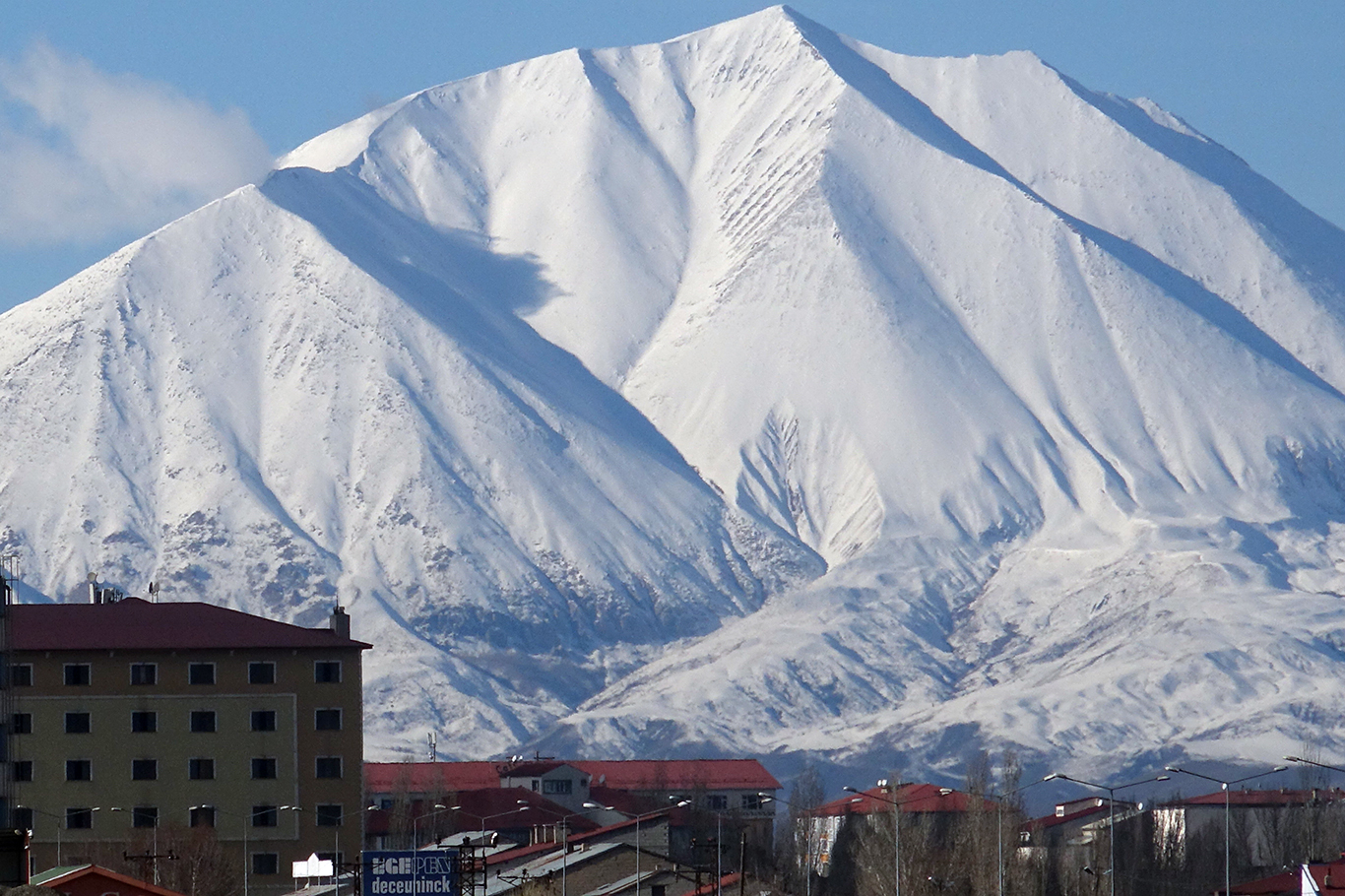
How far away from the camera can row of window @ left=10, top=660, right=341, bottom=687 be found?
127m

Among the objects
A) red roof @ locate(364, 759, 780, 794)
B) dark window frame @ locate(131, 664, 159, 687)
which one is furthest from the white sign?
red roof @ locate(364, 759, 780, 794)

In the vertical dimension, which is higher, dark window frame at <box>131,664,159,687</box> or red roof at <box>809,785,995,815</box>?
dark window frame at <box>131,664,159,687</box>

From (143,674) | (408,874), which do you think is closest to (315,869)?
(408,874)

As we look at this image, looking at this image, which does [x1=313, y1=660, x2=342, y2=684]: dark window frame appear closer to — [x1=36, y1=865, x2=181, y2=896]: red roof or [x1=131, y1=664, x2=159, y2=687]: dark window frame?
[x1=131, y1=664, x2=159, y2=687]: dark window frame

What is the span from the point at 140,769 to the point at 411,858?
5752cm

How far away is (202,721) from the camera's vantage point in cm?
12756

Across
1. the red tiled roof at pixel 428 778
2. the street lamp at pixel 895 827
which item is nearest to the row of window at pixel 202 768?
the street lamp at pixel 895 827

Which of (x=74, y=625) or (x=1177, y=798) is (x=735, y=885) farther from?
(x=1177, y=798)

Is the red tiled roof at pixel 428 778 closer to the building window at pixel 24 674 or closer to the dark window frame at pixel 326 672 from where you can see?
the dark window frame at pixel 326 672

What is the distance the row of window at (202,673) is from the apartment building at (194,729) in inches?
1.8

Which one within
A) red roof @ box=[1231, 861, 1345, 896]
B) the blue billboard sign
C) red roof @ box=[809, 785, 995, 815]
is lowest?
red roof @ box=[1231, 861, 1345, 896]

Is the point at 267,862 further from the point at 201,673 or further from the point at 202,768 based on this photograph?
the point at 201,673

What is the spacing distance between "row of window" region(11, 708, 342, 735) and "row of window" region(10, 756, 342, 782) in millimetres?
1387

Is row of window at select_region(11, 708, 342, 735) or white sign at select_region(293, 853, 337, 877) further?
row of window at select_region(11, 708, 342, 735)
